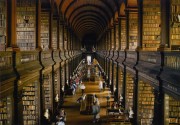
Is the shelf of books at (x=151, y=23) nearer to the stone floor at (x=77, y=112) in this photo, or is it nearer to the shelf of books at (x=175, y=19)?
the shelf of books at (x=175, y=19)

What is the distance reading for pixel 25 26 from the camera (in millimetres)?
14312

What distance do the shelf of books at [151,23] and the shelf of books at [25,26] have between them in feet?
15.2

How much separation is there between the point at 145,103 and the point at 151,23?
10.3 ft

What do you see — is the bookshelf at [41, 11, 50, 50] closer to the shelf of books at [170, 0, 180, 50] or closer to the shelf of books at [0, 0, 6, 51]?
the shelf of books at [0, 0, 6, 51]

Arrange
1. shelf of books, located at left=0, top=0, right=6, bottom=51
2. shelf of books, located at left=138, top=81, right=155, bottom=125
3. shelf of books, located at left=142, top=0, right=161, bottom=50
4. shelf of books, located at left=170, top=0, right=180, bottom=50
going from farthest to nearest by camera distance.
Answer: shelf of books, located at left=142, top=0, right=161, bottom=50 → shelf of books, located at left=138, top=81, right=155, bottom=125 → shelf of books, located at left=0, top=0, right=6, bottom=51 → shelf of books, located at left=170, top=0, right=180, bottom=50

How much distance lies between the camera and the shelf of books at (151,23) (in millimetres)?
12867

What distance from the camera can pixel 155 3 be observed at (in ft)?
42.1

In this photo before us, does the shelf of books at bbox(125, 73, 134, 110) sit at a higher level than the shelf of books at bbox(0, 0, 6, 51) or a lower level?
lower

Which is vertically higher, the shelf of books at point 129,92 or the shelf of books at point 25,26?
the shelf of books at point 25,26

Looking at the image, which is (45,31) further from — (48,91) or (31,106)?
(31,106)

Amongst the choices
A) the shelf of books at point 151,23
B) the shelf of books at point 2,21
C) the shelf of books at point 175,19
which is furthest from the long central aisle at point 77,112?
the shelf of books at point 2,21

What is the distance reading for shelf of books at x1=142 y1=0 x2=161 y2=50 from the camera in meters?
12.9

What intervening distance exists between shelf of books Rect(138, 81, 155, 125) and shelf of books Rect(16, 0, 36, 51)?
522 cm

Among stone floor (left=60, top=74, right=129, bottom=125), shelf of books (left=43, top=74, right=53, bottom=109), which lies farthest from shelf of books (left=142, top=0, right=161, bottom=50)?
shelf of books (left=43, top=74, right=53, bottom=109)
